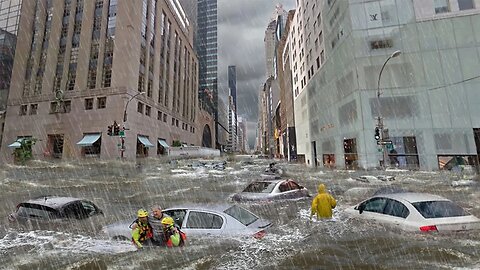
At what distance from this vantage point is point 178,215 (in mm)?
6719

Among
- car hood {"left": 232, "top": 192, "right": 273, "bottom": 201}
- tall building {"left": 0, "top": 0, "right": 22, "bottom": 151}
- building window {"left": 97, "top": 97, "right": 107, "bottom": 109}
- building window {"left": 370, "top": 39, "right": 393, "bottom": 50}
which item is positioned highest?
tall building {"left": 0, "top": 0, "right": 22, "bottom": 151}

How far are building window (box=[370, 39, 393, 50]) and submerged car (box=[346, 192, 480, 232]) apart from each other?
27.6 m

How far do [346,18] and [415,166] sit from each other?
59.6 ft

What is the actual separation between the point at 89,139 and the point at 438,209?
136ft

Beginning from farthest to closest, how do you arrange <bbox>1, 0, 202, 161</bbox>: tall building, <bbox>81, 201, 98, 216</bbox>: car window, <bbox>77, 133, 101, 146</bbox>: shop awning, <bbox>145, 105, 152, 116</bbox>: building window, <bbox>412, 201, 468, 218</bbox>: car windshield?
<bbox>145, 105, 152, 116</bbox>: building window → <bbox>1, 0, 202, 161</bbox>: tall building → <bbox>77, 133, 101, 146</bbox>: shop awning → <bbox>81, 201, 98, 216</bbox>: car window → <bbox>412, 201, 468, 218</bbox>: car windshield

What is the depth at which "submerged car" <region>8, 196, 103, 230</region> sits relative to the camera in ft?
25.7

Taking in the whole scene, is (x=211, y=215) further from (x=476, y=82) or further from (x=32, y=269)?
(x=476, y=82)

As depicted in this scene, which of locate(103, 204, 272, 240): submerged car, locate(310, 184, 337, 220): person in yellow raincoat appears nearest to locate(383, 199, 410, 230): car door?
locate(310, 184, 337, 220): person in yellow raincoat

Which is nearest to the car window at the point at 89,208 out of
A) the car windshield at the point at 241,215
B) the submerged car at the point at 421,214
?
the car windshield at the point at 241,215

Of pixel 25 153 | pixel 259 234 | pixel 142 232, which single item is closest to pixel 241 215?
pixel 259 234

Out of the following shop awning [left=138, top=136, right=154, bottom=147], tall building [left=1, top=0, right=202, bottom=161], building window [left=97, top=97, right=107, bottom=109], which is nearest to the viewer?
tall building [left=1, top=0, right=202, bottom=161]

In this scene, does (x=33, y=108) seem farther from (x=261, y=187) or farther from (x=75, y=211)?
(x=261, y=187)

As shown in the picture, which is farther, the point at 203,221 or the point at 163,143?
the point at 163,143

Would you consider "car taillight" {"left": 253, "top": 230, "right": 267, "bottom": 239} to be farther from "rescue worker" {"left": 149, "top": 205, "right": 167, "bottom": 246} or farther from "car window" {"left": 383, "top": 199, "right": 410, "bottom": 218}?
"car window" {"left": 383, "top": 199, "right": 410, "bottom": 218}
